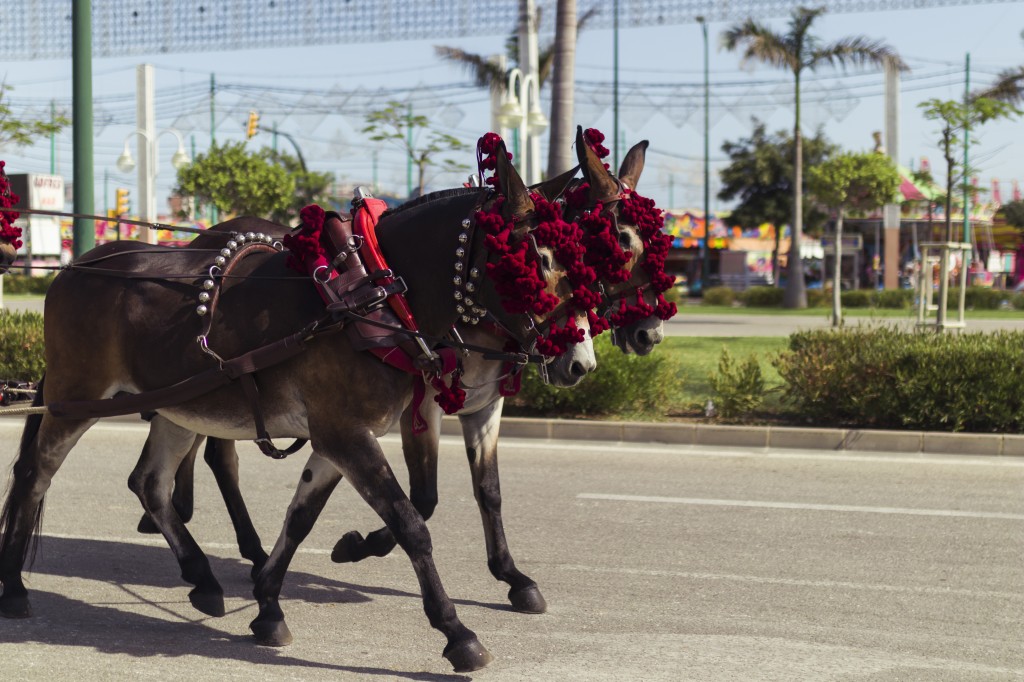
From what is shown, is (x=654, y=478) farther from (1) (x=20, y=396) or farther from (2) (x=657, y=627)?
(1) (x=20, y=396)

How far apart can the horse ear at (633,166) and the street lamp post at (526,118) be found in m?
12.7

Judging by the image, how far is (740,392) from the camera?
1185 cm

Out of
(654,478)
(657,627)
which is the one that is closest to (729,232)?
(654,478)

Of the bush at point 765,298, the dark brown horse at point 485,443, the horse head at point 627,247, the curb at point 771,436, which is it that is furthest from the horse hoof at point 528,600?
the bush at point 765,298

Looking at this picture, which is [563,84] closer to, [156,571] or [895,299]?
[156,571]

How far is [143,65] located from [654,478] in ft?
97.7

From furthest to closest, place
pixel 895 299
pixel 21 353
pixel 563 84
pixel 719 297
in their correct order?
1. pixel 719 297
2. pixel 895 299
3. pixel 563 84
4. pixel 21 353

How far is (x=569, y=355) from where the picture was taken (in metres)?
4.95

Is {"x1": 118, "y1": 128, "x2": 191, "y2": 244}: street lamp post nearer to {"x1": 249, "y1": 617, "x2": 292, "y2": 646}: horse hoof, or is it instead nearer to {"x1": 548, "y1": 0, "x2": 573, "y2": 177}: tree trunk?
{"x1": 548, "y1": 0, "x2": 573, "y2": 177}: tree trunk

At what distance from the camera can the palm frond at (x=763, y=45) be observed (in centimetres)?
3133

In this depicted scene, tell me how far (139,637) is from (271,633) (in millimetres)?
619

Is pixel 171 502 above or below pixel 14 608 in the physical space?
above

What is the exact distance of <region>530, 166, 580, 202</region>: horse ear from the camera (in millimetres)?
5117

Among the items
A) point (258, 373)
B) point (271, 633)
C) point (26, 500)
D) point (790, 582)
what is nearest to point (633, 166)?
point (258, 373)
